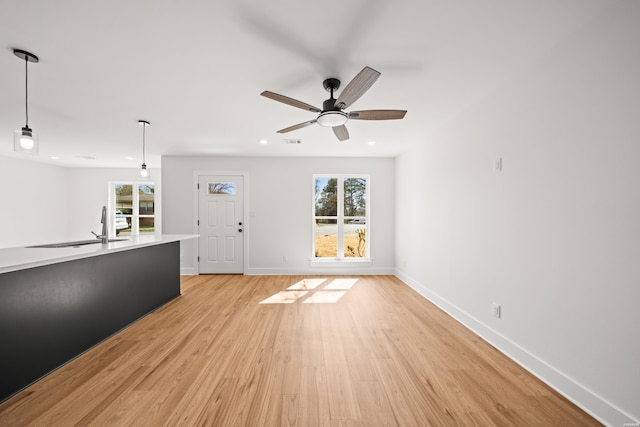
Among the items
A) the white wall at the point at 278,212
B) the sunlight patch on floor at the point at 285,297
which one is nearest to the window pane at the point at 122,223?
the white wall at the point at 278,212

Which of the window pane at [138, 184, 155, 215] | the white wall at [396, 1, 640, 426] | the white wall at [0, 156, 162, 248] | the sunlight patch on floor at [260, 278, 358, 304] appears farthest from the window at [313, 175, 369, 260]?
the window pane at [138, 184, 155, 215]

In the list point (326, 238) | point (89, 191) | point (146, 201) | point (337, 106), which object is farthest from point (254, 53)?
point (89, 191)

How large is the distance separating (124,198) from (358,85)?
761 centimetres

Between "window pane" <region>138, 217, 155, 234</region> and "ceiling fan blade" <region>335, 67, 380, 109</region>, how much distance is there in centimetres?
686

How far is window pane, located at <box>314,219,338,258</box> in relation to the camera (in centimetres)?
541

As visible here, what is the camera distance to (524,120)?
209 cm

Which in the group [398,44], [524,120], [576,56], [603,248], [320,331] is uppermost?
[398,44]

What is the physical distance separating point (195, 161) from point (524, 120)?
17.5 feet

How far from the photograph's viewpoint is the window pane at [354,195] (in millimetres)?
5438

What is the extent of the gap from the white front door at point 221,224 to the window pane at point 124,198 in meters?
3.10

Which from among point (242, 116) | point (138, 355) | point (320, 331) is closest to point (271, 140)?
point (242, 116)

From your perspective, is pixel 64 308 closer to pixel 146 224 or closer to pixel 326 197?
pixel 326 197

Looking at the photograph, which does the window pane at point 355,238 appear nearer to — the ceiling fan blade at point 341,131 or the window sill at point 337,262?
the window sill at point 337,262

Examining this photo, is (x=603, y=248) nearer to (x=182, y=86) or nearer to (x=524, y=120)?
(x=524, y=120)
